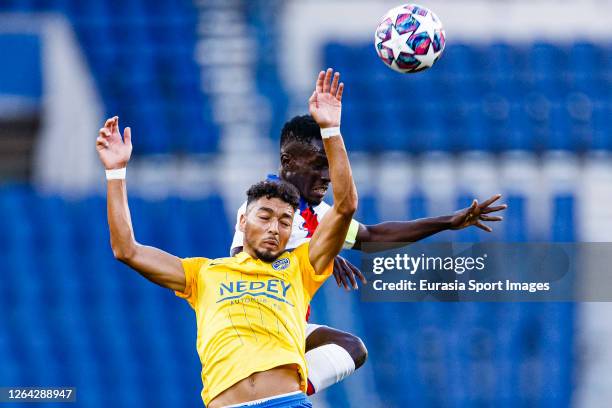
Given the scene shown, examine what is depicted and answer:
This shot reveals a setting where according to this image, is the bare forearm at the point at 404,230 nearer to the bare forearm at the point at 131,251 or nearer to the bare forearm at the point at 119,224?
the bare forearm at the point at 131,251

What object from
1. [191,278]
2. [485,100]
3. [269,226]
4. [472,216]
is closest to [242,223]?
[269,226]

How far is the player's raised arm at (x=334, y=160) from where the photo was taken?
581 centimetres

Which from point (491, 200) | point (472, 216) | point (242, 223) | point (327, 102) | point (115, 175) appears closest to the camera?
point (327, 102)

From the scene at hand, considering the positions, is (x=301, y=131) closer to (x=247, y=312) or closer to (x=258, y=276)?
(x=258, y=276)

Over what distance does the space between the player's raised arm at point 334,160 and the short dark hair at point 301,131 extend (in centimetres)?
82

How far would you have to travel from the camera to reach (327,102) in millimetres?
5902

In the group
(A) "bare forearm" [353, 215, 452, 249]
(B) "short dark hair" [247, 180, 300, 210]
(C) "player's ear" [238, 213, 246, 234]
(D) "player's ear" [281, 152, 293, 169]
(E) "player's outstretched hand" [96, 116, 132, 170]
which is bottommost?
(A) "bare forearm" [353, 215, 452, 249]

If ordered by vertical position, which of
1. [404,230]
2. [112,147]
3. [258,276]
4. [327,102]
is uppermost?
[327,102]

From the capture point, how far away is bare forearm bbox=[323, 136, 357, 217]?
5.80m

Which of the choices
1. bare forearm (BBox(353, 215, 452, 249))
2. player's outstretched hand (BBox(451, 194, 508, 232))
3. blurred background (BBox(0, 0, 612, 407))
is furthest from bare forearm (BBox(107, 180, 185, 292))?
blurred background (BBox(0, 0, 612, 407))

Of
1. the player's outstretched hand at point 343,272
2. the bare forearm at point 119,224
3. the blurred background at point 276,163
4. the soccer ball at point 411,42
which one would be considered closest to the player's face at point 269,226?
the bare forearm at point 119,224

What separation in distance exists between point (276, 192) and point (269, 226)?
174mm

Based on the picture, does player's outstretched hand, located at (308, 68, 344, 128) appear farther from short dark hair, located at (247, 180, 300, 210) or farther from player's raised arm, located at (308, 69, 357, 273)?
short dark hair, located at (247, 180, 300, 210)

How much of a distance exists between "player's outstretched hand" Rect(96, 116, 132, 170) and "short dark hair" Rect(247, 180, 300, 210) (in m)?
0.64
